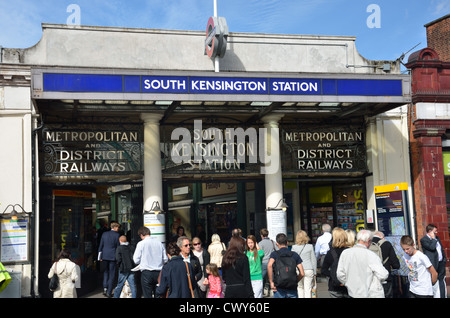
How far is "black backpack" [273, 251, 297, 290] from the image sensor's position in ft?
28.9

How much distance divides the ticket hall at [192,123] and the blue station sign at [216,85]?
0.08 feet

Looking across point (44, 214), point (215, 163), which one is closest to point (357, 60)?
point (215, 163)

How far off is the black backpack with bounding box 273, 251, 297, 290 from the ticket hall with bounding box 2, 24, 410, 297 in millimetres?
4626

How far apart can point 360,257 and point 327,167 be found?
8305mm

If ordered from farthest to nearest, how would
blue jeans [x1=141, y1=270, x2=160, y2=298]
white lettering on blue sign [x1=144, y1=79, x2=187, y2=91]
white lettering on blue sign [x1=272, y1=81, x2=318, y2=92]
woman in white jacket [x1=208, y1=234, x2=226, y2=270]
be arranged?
white lettering on blue sign [x1=272, y1=81, x2=318, y2=92] < white lettering on blue sign [x1=144, y1=79, x2=187, y2=91] < woman in white jacket [x1=208, y1=234, x2=226, y2=270] < blue jeans [x1=141, y1=270, x2=160, y2=298]

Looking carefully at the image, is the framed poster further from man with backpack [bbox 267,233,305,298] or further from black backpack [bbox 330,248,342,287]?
black backpack [bbox 330,248,342,287]

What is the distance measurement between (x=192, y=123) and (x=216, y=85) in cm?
301

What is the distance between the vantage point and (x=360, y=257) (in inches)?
302

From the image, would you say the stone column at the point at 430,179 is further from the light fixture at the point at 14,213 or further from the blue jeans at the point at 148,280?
the light fixture at the point at 14,213

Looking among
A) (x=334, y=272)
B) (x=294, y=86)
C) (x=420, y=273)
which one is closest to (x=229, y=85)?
(x=294, y=86)

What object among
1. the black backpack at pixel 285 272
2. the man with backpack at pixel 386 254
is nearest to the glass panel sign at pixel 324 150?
the man with backpack at pixel 386 254

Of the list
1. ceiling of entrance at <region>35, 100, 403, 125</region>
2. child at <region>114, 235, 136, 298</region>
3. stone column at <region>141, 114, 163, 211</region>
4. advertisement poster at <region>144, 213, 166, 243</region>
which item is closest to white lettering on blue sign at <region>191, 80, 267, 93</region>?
ceiling of entrance at <region>35, 100, 403, 125</region>

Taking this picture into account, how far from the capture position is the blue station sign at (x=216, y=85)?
11516 millimetres
